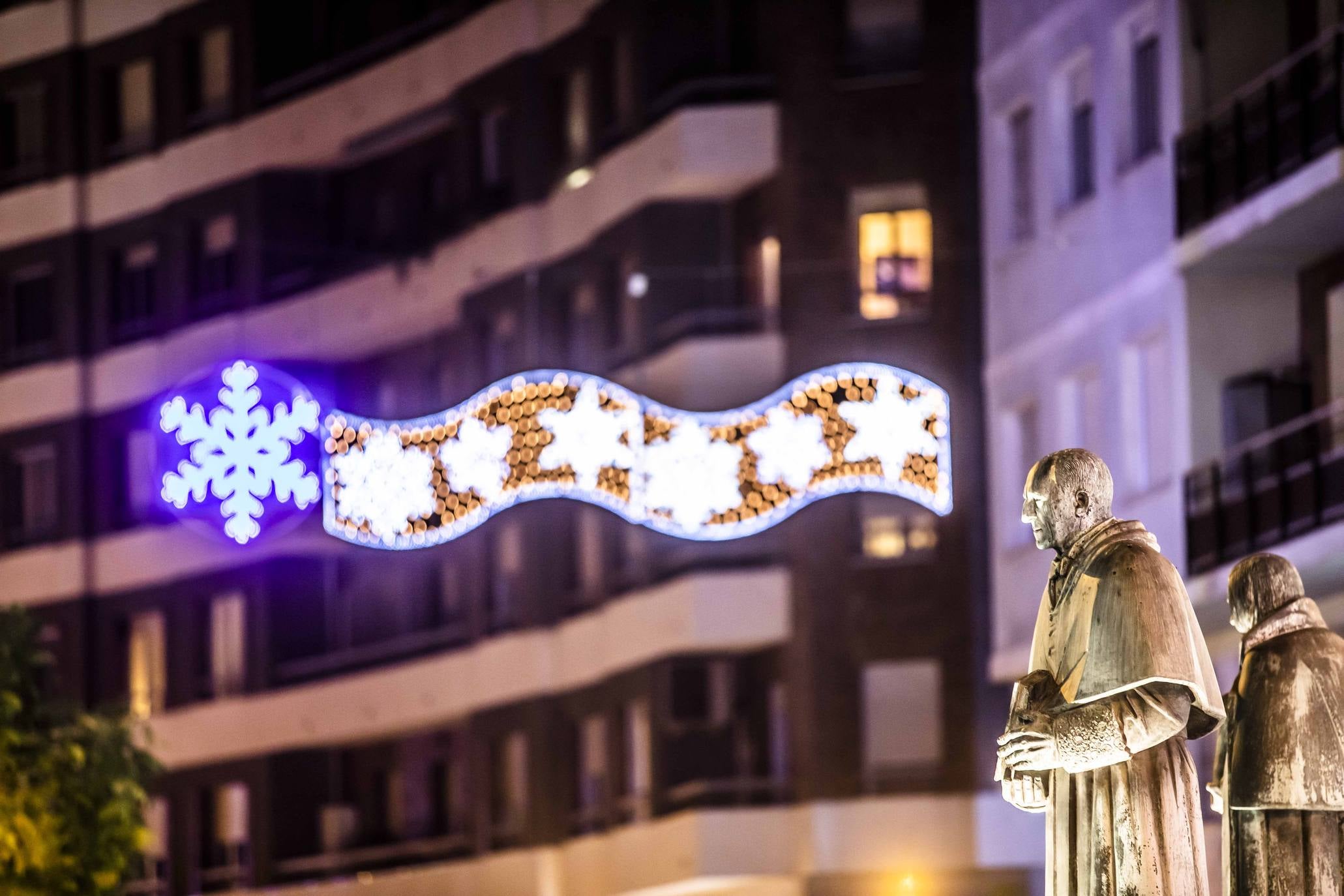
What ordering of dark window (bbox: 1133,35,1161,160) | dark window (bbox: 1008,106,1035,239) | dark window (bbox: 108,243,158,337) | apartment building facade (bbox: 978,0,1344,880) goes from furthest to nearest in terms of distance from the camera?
dark window (bbox: 108,243,158,337) → dark window (bbox: 1008,106,1035,239) → dark window (bbox: 1133,35,1161,160) → apartment building facade (bbox: 978,0,1344,880)

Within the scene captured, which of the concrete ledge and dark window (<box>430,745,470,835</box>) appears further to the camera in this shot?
dark window (<box>430,745,470,835</box>)

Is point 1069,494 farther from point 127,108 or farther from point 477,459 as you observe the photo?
point 127,108

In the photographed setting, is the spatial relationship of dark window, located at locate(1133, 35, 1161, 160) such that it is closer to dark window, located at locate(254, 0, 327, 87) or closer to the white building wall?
the white building wall

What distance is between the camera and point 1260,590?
10.4 m

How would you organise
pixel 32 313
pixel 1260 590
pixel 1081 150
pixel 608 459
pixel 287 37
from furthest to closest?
pixel 32 313, pixel 287 37, pixel 1081 150, pixel 608 459, pixel 1260 590

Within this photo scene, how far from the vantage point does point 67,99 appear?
181ft

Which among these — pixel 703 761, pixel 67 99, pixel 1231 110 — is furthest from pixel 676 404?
pixel 67 99

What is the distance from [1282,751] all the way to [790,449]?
1288 cm

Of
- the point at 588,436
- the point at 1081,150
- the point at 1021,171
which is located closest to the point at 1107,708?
the point at 588,436

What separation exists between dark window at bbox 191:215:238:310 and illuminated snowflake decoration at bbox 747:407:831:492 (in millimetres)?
30868

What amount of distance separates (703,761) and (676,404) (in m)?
5.09

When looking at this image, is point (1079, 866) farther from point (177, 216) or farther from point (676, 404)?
point (177, 216)

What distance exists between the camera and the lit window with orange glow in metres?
42.3

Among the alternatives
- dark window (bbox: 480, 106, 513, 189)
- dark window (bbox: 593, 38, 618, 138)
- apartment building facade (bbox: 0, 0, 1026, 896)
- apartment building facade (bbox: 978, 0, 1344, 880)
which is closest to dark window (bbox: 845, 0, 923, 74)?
apartment building facade (bbox: 0, 0, 1026, 896)
